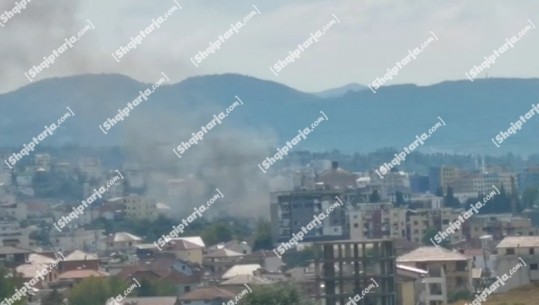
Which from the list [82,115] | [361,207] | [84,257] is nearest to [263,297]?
[84,257]

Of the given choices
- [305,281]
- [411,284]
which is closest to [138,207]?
[305,281]

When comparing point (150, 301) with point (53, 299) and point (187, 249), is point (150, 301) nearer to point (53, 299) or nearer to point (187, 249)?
point (53, 299)

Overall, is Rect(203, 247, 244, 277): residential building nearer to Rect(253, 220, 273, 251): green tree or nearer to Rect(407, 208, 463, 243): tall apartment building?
Rect(253, 220, 273, 251): green tree

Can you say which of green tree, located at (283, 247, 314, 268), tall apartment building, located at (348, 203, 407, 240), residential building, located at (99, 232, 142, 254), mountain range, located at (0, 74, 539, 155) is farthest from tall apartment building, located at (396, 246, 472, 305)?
mountain range, located at (0, 74, 539, 155)

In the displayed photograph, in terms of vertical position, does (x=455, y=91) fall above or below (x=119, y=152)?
above

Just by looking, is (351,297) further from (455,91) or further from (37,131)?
(455,91)
